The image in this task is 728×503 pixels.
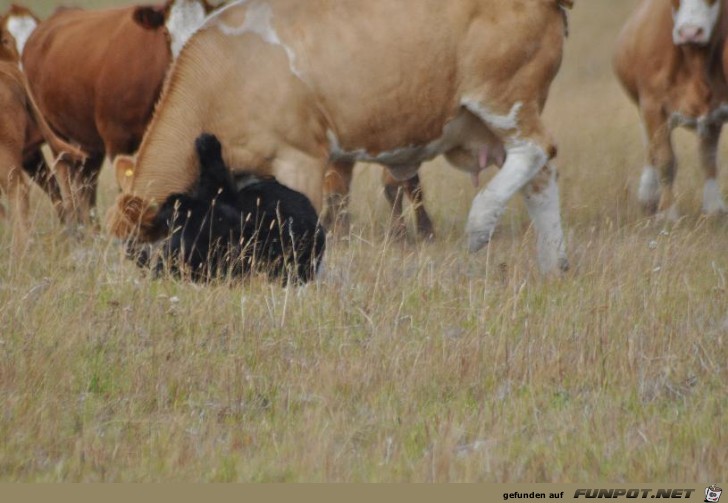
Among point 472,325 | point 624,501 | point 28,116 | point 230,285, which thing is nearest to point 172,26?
point 28,116

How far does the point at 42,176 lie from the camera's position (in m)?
11.4

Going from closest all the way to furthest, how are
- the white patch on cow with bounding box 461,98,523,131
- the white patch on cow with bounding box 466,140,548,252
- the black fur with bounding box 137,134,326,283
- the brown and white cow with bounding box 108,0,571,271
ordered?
the black fur with bounding box 137,134,326,283, the brown and white cow with bounding box 108,0,571,271, the white patch on cow with bounding box 461,98,523,131, the white patch on cow with bounding box 466,140,548,252

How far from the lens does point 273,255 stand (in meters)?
8.25

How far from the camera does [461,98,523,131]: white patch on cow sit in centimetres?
873

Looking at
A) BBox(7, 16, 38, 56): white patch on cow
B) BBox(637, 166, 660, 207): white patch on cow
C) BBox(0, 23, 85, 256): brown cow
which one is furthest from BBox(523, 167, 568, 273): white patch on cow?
BBox(7, 16, 38, 56): white patch on cow

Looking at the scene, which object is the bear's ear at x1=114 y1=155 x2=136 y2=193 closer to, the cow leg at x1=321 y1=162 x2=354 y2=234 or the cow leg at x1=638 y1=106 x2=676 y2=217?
the cow leg at x1=321 y1=162 x2=354 y2=234

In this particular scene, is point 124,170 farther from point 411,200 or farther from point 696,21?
point 696,21

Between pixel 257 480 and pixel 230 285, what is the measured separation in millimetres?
2761

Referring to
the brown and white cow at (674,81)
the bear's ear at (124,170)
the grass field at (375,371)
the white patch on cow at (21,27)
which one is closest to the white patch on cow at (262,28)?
the bear's ear at (124,170)

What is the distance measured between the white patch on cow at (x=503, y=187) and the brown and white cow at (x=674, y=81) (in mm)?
1877

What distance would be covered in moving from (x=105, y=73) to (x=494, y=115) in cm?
355

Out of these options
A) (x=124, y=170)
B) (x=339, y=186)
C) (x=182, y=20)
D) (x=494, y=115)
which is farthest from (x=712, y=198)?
(x=124, y=170)

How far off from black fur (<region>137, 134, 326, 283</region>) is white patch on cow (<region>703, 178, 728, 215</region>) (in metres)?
4.24

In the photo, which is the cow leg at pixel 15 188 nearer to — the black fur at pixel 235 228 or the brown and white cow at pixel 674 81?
the black fur at pixel 235 228
